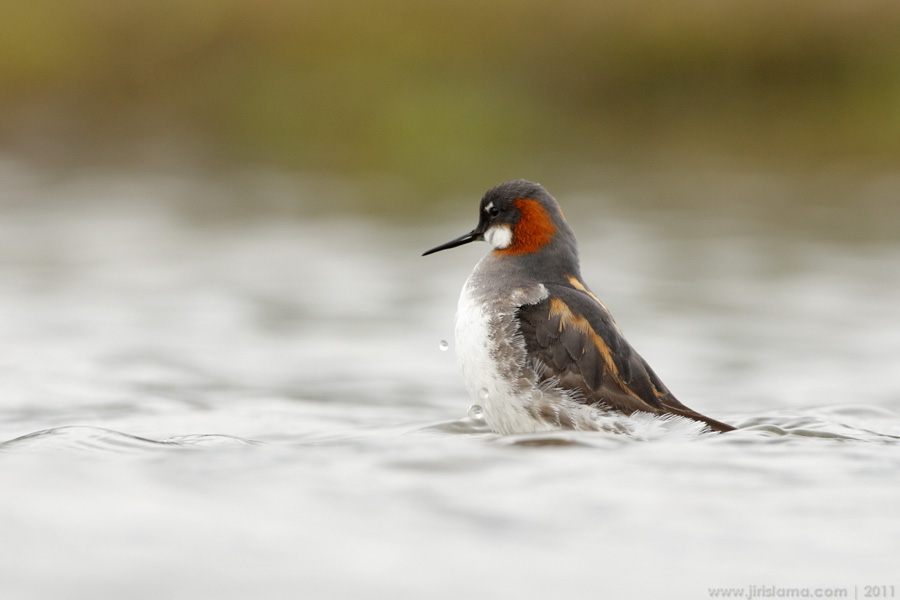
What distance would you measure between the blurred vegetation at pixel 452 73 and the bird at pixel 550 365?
1211cm

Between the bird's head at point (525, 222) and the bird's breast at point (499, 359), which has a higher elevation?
the bird's head at point (525, 222)

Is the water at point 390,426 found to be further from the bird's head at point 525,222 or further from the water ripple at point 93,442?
the bird's head at point 525,222

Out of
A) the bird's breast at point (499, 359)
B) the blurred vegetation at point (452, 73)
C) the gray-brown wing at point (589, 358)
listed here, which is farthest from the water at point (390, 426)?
the blurred vegetation at point (452, 73)

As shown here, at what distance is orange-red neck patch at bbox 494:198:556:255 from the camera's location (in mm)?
6441

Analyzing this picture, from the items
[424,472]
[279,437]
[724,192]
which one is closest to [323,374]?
[279,437]

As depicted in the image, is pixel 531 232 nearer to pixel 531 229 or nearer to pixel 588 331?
pixel 531 229

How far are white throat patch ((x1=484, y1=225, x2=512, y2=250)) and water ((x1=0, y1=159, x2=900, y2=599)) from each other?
0.97 metres

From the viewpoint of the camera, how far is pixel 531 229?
6449 mm

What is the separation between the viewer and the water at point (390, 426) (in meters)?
3.76

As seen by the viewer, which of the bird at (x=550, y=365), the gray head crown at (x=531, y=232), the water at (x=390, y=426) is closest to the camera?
the water at (x=390, y=426)

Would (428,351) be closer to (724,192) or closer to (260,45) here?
(724,192)

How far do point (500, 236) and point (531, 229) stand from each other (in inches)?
7.5

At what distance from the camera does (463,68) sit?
18.9m

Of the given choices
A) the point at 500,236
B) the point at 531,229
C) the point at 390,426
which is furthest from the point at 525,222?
the point at 390,426
